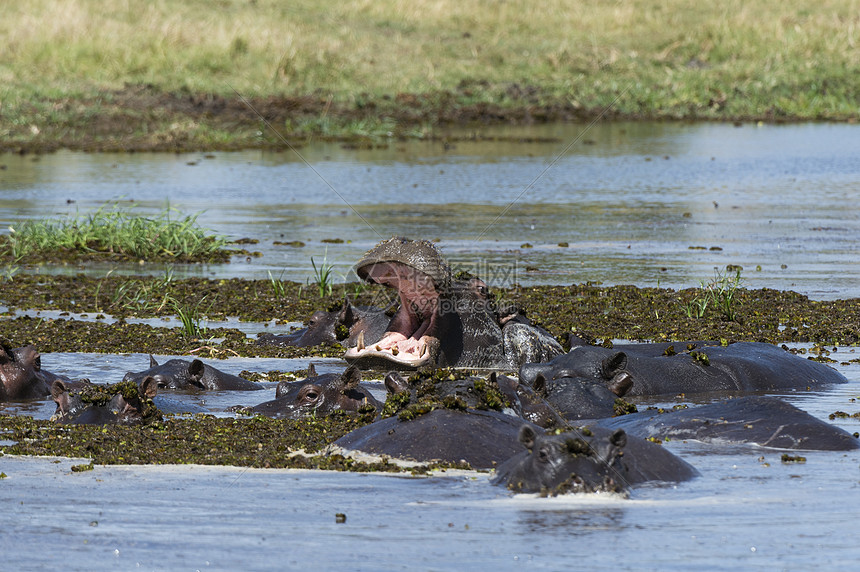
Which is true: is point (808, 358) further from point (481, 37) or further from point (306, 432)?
point (481, 37)

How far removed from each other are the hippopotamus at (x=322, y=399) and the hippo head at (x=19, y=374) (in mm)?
1218

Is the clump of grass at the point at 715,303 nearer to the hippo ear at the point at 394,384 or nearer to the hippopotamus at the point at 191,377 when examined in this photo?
the hippopotamus at the point at 191,377

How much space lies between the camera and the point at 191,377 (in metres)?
6.62

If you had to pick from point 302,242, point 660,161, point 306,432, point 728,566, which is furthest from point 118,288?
point 660,161

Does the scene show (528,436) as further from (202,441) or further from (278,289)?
(278,289)

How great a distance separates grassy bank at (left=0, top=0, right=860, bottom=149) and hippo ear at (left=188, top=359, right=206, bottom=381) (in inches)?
660

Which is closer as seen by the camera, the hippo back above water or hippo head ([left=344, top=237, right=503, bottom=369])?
the hippo back above water

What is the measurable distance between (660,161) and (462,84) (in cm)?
919

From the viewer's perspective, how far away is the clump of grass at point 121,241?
12.0m

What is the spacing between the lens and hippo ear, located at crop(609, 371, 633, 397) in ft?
20.0

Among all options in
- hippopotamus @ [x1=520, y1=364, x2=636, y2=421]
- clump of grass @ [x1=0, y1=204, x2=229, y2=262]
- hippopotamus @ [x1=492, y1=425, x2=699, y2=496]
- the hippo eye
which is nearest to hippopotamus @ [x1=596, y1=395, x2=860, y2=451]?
hippopotamus @ [x1=520, y1=364, x2=636, y2=421]

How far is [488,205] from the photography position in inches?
623

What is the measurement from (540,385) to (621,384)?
0.52 m

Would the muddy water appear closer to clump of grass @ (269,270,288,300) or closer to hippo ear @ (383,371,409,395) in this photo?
clump of grass @ (269,270,288,300)
